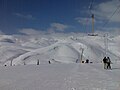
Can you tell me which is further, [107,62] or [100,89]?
[107,62]

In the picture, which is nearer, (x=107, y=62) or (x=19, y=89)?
(x=19, y=89)

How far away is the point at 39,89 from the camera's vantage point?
1125 cm

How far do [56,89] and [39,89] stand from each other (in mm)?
724

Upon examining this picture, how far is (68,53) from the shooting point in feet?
648

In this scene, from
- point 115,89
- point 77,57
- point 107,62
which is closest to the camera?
point 115,89

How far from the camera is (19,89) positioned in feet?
37.2

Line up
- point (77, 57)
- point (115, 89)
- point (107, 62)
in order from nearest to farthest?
point (115, 89), point (107, 62), point (77, 57)

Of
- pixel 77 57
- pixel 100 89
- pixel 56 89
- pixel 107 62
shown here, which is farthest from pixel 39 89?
pixel 77 57

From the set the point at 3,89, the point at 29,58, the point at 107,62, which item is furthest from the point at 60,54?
the point at 3,89

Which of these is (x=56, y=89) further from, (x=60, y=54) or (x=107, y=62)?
(x=60, y=54)

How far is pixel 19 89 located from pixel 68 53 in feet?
611

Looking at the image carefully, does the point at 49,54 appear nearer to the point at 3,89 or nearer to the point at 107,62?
the point at 107,62

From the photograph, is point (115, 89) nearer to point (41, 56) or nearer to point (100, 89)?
point (100, 89)

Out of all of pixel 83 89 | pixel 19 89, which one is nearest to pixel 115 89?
pixel 83 89
